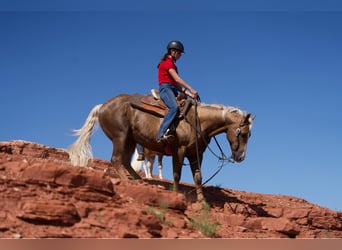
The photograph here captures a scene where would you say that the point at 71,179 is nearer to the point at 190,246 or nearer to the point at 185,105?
the point at 190,246

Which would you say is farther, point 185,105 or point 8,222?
point 185,105

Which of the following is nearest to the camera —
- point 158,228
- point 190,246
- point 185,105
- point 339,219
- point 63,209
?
point 190,246

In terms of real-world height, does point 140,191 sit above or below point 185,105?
below

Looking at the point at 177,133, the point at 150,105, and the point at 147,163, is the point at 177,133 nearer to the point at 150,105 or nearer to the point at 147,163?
the point at 150,105

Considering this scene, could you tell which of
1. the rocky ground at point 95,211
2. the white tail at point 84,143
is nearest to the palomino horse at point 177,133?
the white tail at point 84,143

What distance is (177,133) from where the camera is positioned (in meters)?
13.8

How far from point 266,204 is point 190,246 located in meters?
8.12

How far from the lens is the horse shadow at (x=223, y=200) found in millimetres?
13424

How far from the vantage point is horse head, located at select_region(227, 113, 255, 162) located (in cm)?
1395

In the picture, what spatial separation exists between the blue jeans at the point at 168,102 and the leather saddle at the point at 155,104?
8.8 inches

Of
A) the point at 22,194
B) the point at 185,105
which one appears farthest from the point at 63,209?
the point at 185,105

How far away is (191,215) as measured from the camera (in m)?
11.3

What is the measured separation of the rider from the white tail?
7.08 ft

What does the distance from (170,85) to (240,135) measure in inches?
88.6
